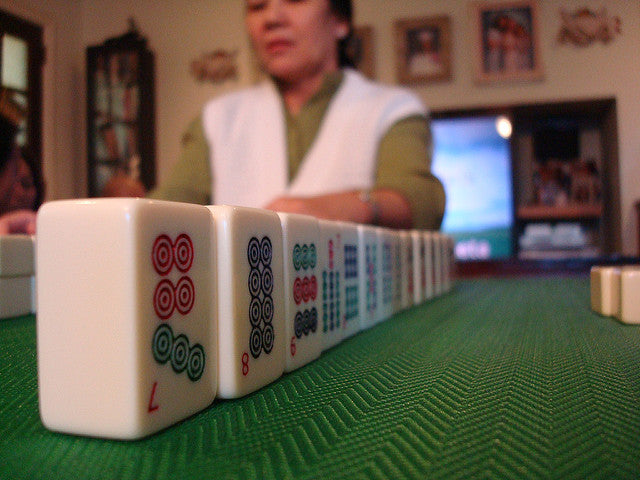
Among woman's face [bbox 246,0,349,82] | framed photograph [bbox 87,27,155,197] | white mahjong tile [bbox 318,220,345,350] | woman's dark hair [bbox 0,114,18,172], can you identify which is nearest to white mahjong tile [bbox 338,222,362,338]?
white mahjong tile [bbox 318,220,345,350]

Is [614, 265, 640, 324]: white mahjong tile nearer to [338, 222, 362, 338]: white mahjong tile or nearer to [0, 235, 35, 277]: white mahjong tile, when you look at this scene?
[338, 222, 362, 338]: white mahjong tile

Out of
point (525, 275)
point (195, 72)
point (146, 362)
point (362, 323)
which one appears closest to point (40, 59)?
point (195, 72)

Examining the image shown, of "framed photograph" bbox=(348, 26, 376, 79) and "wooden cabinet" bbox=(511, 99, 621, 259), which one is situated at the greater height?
"framed photograph" bbox=(348, 26, 376, 79)

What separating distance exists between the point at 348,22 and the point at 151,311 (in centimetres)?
174

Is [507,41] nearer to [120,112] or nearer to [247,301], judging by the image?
[120,112]

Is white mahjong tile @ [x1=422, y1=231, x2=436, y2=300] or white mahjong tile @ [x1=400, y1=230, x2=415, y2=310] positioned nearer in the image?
white mahjong tile @ [x1=400, y1=230, x2=415, y2=310]

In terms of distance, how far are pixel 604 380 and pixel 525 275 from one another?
161 centimetres

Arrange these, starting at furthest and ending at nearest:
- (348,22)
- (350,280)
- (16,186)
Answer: (348,22)
(16,186)
(350,280)

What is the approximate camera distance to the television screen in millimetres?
3588

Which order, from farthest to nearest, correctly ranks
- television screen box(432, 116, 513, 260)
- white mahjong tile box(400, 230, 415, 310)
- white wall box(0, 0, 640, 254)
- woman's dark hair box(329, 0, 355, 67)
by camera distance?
television screen box(432, 116, 513, 260) → white wall box(0, 0, 640, 254) → woman's dark hair box(329, 0, 355, 67) → white mahjong tile box(400, 230, 415, 310)

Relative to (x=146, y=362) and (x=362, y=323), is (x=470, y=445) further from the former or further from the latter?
(x=362, y=323)

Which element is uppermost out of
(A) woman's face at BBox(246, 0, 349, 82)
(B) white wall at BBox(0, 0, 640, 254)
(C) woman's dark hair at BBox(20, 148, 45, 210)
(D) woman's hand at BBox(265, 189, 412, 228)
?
(B) white wall at BBox(0, 0, 640, 254)

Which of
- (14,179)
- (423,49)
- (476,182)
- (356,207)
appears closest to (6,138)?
(14,179)

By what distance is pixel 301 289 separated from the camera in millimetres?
528
